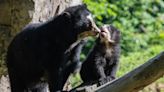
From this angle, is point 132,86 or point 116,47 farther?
point 116,47

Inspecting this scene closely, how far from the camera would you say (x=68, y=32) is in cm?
627

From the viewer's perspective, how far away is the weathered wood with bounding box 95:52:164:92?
502 cm

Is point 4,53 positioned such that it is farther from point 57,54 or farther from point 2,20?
point 57,54

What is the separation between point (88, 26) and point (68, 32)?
23 centimetres

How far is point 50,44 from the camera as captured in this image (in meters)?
6.29

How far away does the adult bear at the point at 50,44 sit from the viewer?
6.22 m

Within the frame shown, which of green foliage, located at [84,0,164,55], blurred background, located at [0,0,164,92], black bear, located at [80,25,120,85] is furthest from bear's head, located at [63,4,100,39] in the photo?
green foliage, located at [84,0,164,55]

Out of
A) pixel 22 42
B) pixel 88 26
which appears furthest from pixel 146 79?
pixel 22 42

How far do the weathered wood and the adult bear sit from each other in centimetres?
105

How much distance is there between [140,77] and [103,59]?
173cm

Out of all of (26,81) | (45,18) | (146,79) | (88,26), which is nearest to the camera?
(146,79)

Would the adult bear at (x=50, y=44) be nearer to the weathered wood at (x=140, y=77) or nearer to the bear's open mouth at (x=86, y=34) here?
the bear's open mouth at (x=86, y=34)

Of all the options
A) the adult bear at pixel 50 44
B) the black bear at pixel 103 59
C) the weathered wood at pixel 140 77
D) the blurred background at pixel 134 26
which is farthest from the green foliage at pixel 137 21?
the weathered wood at pixel 140 77

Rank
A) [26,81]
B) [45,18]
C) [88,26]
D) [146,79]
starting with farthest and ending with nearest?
[45,18], [26,81], [88,26], [146,79]
